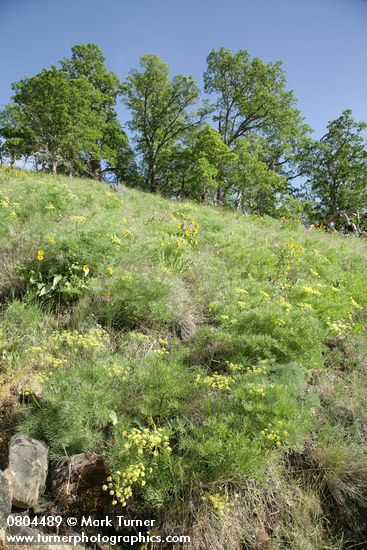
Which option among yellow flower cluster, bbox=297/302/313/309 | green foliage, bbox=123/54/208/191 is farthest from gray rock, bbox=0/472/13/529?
green foliage, bbox=123/54/208/191

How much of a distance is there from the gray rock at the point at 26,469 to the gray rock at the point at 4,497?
48 millimetres

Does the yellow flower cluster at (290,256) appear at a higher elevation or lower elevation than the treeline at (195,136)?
lower

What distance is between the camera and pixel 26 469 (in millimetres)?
2420

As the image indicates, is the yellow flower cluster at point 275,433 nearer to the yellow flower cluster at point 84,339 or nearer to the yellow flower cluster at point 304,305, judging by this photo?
the yellow flower cluster at point 84,339

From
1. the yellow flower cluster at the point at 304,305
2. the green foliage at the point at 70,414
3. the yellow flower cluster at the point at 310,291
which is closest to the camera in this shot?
the green foliage at the point at 70,414

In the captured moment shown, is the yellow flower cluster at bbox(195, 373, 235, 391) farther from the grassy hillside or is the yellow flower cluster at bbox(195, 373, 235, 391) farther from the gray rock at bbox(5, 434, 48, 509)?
the gray rock at bbox(5, 434, 48, 509)

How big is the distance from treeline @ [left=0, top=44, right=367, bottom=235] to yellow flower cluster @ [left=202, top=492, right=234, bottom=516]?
19.0m

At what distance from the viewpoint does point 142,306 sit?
405cm

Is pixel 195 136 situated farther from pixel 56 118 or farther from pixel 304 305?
pixel 304 305

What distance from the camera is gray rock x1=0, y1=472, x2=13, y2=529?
7.15 feet

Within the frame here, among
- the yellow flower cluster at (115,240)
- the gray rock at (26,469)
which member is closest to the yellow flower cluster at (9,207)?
the yellow flower cluster at (115,240)

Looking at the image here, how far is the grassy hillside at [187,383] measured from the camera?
2.48m

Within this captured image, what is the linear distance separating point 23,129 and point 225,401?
966 inches

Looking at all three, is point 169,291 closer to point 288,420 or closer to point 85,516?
point 288,420
